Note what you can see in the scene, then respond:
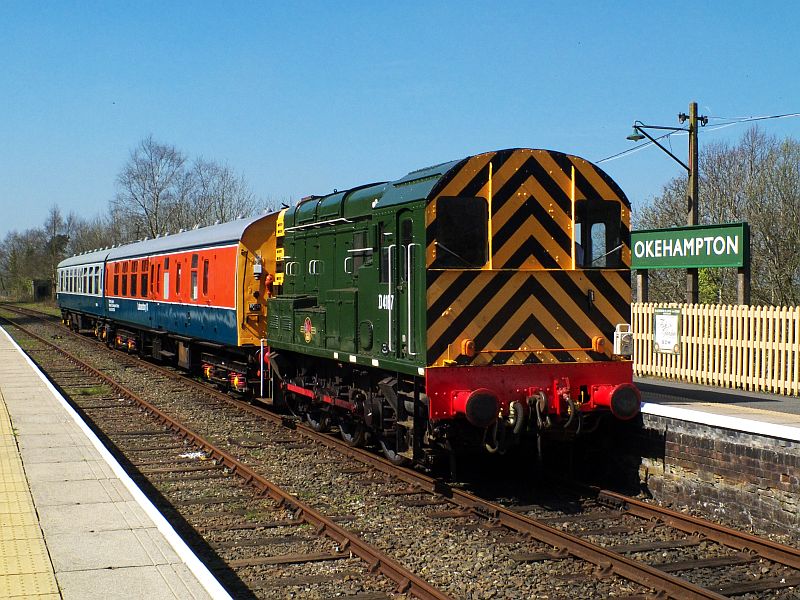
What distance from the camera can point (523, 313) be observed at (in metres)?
9.06

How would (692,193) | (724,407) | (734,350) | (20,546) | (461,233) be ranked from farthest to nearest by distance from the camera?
(692,193), (734,350), (724,407), (461,233), (20,546)

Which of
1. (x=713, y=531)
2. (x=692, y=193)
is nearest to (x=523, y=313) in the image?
(x=713, y=531)

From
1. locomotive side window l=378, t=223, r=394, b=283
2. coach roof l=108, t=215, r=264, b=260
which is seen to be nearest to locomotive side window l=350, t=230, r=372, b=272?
locomotive side window l=378, t=223, r=394, b=283

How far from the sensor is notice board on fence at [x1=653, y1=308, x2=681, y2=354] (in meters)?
16.0

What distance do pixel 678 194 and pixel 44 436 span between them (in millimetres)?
34952

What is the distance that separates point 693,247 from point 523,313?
9247 millimetres

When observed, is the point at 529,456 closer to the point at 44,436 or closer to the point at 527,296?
the point at 527,296

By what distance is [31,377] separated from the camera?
67.5 feet

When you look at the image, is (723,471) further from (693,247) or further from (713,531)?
(693,247)

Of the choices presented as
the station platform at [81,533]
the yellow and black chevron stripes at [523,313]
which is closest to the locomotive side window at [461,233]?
the yellow and black chevron stripes at [523,313]

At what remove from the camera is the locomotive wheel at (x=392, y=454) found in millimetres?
10609

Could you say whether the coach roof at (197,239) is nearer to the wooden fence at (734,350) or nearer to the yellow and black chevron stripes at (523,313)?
the yellow and black chevron stripes at (523,313)

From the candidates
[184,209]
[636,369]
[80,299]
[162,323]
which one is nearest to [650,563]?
[636,369]

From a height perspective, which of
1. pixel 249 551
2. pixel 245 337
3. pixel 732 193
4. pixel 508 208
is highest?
pixel 732 193
